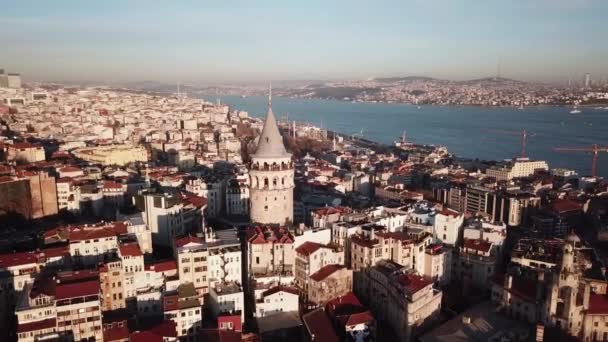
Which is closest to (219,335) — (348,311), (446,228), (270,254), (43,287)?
(270,254)

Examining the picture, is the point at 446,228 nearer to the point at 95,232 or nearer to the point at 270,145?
the point at 270,145

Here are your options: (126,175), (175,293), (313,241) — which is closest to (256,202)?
(313,241)

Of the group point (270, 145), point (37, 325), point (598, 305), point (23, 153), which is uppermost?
point (270, 145)

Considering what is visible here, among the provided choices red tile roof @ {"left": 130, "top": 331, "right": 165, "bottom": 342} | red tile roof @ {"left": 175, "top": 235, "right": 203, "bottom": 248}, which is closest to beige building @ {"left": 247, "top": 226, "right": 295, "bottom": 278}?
red tile roof @ {"left": 175, "top": 235, "right": 203, "bottom": 248}

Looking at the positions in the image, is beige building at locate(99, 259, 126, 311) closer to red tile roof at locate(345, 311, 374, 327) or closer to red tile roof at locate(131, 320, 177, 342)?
red tile roof at locate(131, 320, 177, 342)

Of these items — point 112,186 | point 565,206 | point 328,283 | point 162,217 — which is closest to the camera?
point 328,283

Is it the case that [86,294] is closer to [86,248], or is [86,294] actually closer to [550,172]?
[86,248]
